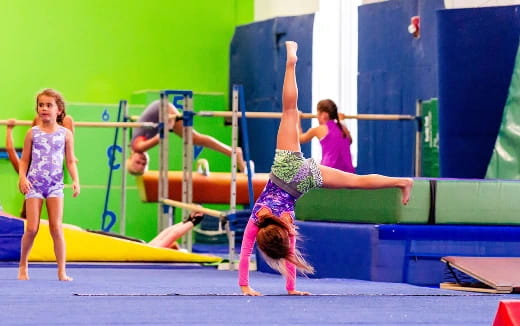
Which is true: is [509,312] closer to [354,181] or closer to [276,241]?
[276,241]

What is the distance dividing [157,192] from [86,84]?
309 cm

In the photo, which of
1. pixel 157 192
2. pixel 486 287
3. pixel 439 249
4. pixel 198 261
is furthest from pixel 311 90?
pixel 486 287

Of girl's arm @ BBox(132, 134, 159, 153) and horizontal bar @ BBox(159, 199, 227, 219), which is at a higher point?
girl's arm @ BBox(132, 134, 159, 153)

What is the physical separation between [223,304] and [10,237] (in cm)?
451

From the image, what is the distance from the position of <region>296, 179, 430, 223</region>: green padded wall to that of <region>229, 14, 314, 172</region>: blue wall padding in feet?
14.2

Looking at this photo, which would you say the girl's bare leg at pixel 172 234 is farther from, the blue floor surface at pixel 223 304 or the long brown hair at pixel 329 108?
the blue floor surface at pixel 223 304

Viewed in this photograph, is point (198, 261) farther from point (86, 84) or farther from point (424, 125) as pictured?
point (86, 84)

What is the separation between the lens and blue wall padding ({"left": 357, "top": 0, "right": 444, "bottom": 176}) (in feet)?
32.4

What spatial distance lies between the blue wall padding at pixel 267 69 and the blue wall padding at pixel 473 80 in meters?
3.15

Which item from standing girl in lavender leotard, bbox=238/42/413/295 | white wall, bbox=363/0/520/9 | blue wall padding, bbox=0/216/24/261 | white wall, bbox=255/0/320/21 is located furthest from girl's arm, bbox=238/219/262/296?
white wall, bbox=255/0/320/21

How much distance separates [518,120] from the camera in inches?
321

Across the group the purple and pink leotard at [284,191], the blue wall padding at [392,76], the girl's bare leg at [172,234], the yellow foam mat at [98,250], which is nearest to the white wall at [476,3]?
the blue wall padding at [392,76]

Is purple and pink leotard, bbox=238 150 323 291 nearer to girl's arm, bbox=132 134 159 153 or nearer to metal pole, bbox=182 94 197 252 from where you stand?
metal pole, bbox=182 94 197 252

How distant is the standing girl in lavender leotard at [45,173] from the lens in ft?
20.9
